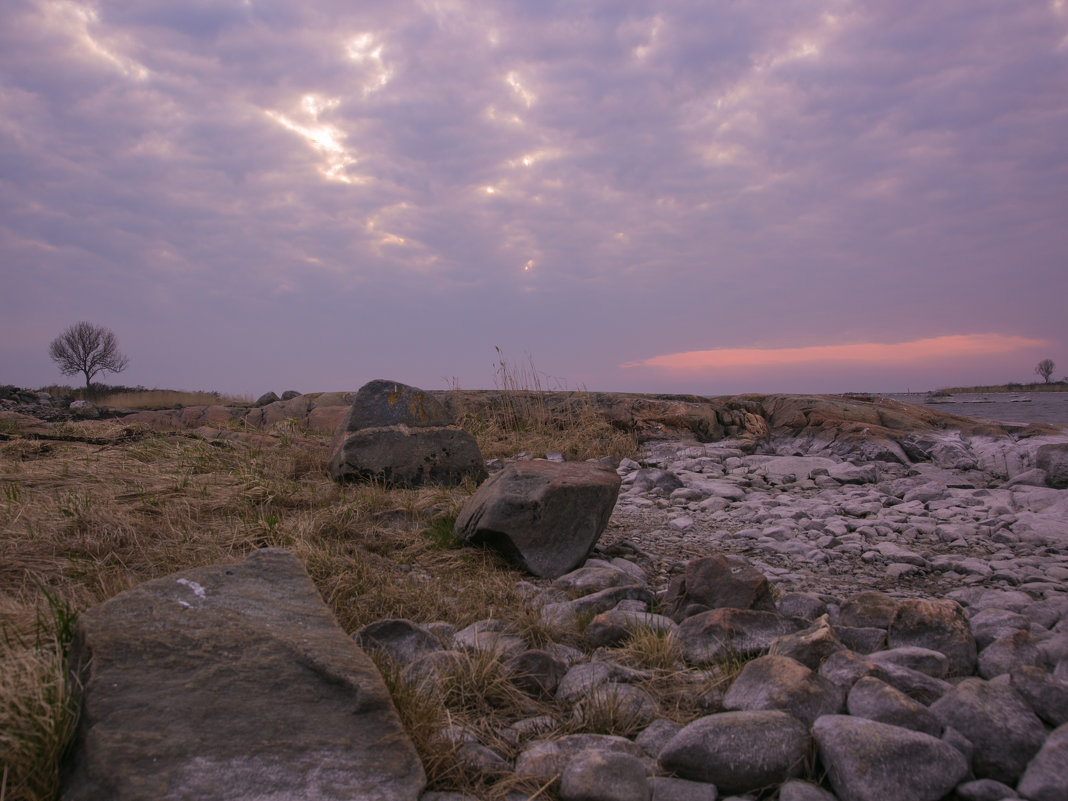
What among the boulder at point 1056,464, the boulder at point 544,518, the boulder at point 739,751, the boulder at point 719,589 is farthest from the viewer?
the boulder at point 1056,464

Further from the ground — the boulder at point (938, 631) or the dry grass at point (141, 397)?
the dry grass at point (141, 397)

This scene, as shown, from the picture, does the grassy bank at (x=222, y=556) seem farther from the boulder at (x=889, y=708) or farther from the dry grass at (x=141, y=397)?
the dry grass at (x=141, y=397)

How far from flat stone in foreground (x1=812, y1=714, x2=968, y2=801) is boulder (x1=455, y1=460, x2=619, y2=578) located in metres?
1.87

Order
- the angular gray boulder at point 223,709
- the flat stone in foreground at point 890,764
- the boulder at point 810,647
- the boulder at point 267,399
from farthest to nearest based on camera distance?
the boulder at point 267,399
the boulder at point 810,647
the flat stone in foreground at point 890,764
the angular gray boulder at point 223,709

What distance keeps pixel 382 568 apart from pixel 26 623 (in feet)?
4.83

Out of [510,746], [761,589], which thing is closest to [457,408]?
[761,589]

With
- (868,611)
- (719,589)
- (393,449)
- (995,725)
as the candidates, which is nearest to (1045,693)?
(995,725)

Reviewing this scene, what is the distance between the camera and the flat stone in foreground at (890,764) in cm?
138

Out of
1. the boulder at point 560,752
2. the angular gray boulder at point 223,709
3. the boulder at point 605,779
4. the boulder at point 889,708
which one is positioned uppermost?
the angular gray boulder at point 223,709

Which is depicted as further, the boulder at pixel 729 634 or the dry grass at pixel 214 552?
the boulder at pixel 729 634

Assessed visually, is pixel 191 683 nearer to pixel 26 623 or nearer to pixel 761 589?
pixel 26 623

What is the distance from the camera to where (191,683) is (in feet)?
4.78

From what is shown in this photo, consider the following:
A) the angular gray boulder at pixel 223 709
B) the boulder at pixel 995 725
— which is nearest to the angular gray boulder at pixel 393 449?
the angular gray boulder at pixel 223 709

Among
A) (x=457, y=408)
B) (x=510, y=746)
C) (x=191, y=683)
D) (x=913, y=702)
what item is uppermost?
(x=457, y=408)
